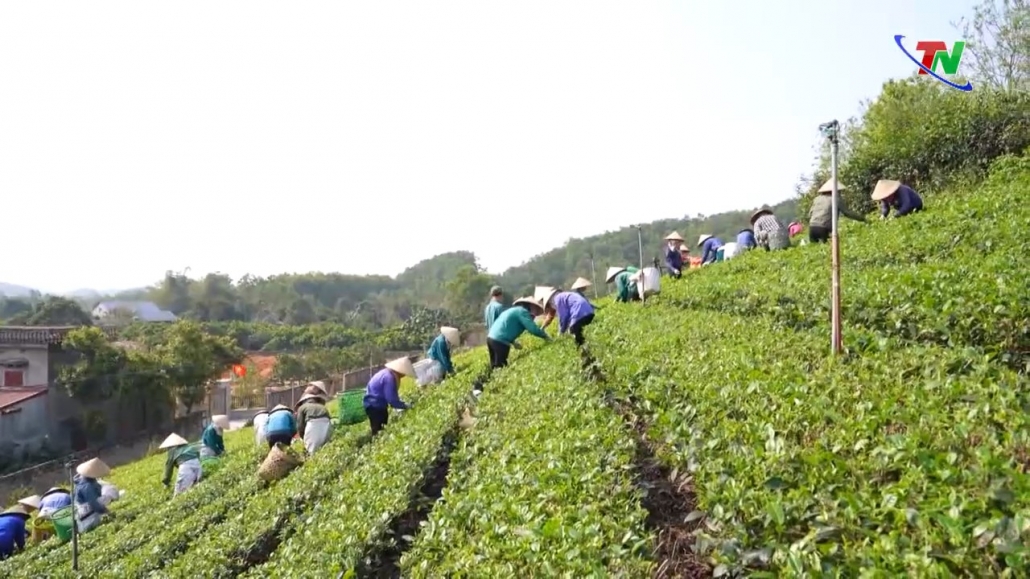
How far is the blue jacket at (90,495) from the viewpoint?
45.8 feet

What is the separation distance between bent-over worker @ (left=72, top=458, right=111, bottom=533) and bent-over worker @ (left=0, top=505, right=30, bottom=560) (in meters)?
1.04

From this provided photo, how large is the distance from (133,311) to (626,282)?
62.9m

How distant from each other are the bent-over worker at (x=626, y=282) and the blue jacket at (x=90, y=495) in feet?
36.1

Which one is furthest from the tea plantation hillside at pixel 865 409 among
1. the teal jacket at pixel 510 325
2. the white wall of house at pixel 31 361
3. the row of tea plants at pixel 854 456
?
the white wall of house at pixel 31 361

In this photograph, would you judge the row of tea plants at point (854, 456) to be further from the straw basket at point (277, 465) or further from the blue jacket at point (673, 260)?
the blue jacket at point (673, 260)

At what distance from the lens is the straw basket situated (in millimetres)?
11328

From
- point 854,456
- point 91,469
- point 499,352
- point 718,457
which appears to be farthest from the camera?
point 91,469

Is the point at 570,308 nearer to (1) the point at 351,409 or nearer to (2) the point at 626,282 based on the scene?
(2) the point at 626,282

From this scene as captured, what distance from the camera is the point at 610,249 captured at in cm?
8756

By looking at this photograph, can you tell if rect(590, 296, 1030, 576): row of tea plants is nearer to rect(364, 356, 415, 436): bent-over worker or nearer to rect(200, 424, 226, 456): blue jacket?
rect(364, 356, 415, 436): bent-over worker

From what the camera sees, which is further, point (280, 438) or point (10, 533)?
point (10, 533)

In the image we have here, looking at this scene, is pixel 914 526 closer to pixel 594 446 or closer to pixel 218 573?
pixel 594 446

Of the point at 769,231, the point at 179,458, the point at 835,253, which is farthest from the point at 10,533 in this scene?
the point at 769,231

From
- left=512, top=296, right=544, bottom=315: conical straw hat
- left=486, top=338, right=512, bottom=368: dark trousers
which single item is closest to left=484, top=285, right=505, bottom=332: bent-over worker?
left=512, top=296, right=544, bottom=315: conical straw hat
